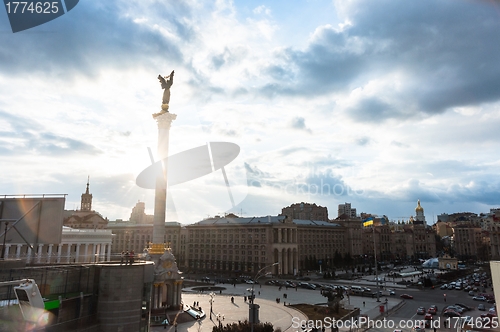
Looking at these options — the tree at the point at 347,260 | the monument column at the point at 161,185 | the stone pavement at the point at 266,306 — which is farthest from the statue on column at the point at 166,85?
the tree at the point at 347,260

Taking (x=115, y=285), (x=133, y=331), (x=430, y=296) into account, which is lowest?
(x=430, y=296)

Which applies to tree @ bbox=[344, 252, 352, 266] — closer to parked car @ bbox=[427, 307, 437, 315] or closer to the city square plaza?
the city square plaza

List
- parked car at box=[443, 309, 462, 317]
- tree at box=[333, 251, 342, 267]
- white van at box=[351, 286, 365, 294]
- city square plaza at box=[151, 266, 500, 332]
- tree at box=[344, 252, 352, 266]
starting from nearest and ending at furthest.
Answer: city square plaza at box=[151, 266, 500, 332] < parked car at box=[443, 309, 462, 317] < white van at box=[351, 286, 365, 294] < tree at box=[333, 251, 342, 267] < tree at box=[344, 252, 352, 266]

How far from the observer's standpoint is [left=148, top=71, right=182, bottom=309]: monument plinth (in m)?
49.2

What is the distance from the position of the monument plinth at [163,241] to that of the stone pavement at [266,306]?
6049 mm

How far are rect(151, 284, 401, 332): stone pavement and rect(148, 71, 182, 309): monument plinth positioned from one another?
6.05 metres

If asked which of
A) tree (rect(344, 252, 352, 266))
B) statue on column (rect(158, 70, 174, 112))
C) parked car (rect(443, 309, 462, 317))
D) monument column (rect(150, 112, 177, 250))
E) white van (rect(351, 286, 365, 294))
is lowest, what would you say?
parked car (rect(443, 309, 462, 317))

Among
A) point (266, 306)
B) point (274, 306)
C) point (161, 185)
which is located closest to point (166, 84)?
point (161, 185)

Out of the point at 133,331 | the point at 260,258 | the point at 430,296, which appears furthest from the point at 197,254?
the point at 133,331

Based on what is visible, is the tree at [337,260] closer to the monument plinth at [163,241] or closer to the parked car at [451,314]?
the parked car at [451,314]

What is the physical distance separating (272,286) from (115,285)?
63446 mm

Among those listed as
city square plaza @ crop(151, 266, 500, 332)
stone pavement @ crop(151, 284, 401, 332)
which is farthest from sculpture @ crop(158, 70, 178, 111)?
stone pavement @ crop(151, 284, 401, 332)

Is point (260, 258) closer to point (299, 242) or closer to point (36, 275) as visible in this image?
point (299, 242)

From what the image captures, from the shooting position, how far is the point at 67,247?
63875mm
